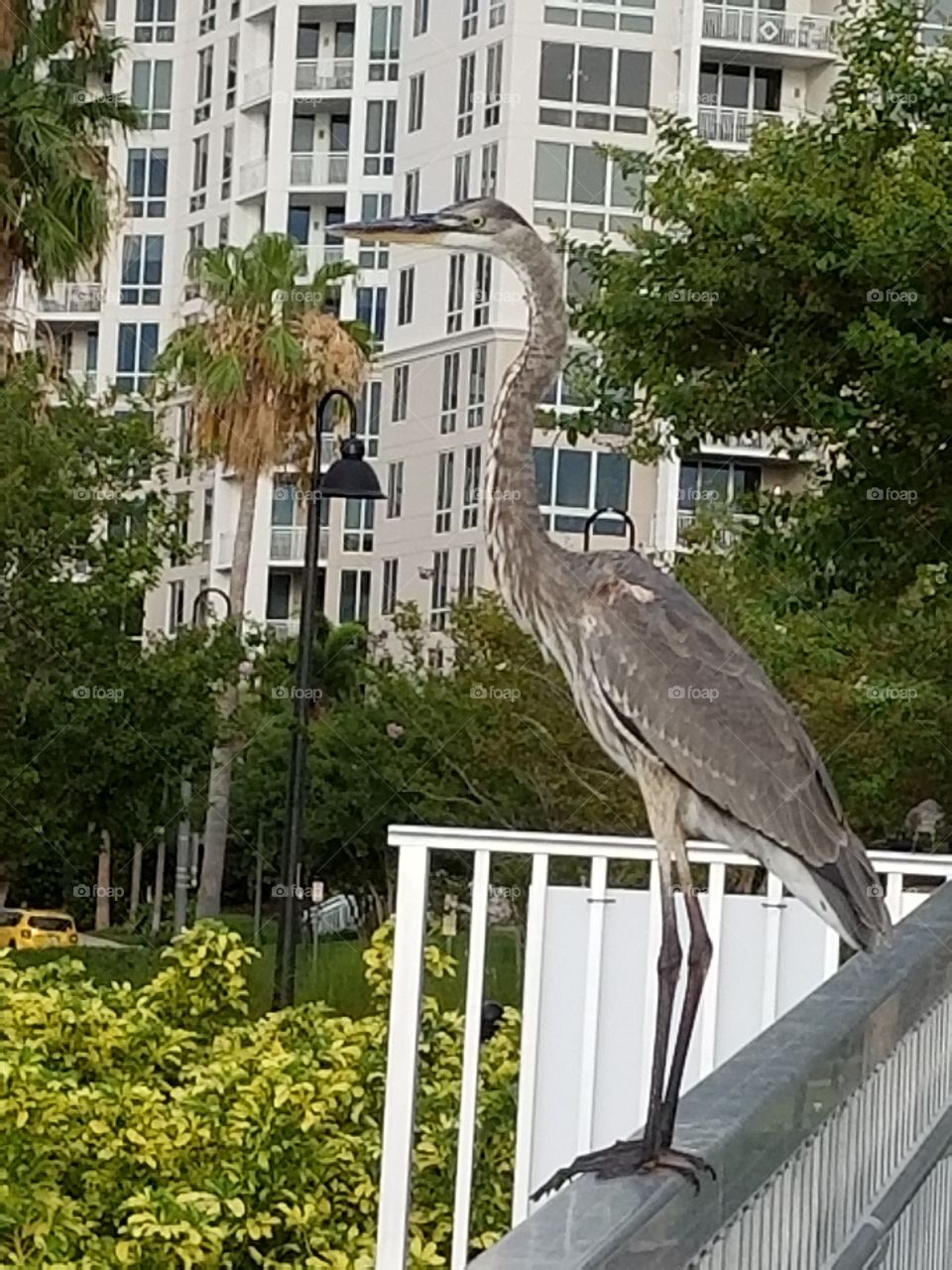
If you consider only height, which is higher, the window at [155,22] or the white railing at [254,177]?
the window at [155,22]

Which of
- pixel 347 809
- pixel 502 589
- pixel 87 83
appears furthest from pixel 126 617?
pixel 502 589

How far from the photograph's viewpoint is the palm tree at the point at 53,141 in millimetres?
6379

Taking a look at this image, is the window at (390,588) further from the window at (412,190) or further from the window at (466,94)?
the window at (466,94)

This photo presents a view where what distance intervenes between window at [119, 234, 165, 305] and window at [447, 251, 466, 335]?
1.02m

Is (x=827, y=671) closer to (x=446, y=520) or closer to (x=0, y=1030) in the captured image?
(x=446, y=520)

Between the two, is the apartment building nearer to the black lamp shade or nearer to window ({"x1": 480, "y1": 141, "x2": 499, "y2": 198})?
window ({"x1": 480, "y1": 141, "x2": 499, "y2": 198})

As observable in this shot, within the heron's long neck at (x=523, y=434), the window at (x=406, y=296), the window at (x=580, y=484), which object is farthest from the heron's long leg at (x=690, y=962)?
the window at (x=406, y=296)

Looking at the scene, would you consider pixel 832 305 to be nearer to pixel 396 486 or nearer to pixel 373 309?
pixel 396 486

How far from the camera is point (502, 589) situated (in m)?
1.64

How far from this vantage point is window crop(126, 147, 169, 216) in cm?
696

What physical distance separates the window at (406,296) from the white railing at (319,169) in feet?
1.05

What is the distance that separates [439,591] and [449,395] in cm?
59

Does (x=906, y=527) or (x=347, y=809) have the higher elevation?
(x=906, y=527)

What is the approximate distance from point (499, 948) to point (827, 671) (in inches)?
70.7
